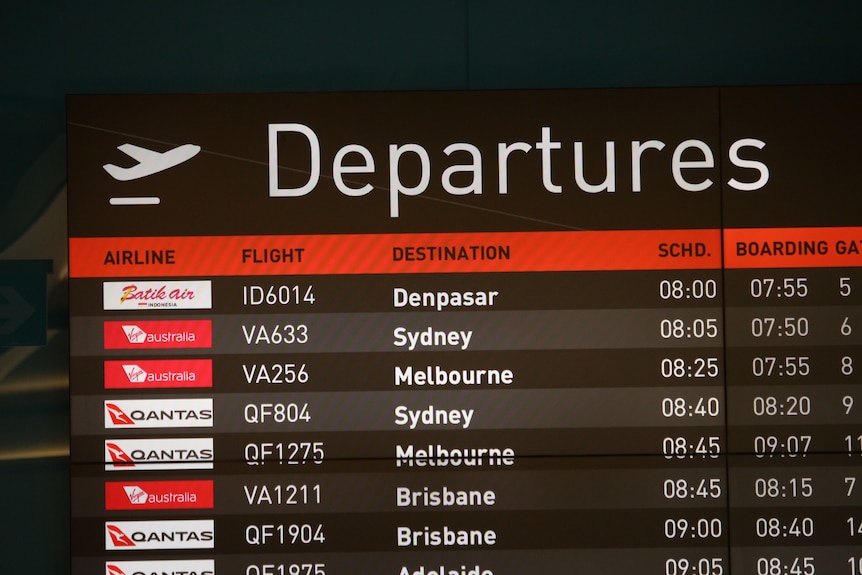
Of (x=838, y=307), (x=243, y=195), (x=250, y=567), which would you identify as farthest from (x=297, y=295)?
(x=838, y=307)

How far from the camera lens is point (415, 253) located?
186 centimetres

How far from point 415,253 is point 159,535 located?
90 cm

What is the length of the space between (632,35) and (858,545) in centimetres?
134

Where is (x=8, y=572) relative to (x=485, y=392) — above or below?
below

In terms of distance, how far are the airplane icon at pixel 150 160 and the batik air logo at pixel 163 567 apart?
0.90 meters

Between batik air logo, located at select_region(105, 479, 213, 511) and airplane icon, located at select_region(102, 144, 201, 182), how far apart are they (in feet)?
2.36

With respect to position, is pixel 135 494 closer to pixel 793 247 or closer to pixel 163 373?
pixel 163 373

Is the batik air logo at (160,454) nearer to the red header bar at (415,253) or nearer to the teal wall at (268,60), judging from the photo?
the teal wall at (268,60)

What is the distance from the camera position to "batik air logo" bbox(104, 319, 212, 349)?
184cm

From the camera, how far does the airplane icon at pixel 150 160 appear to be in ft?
6.03

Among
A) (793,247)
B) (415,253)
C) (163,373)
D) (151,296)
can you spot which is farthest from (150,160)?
(793,247)

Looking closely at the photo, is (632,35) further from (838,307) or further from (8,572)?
(8,572)

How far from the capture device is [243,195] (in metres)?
1.85

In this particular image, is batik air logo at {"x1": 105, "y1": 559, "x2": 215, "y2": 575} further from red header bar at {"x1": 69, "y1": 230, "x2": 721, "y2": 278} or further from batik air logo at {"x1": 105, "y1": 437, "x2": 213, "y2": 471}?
red header bar at {"x1": 69, "y1": 230, "x2": 721, "y2": 278}
